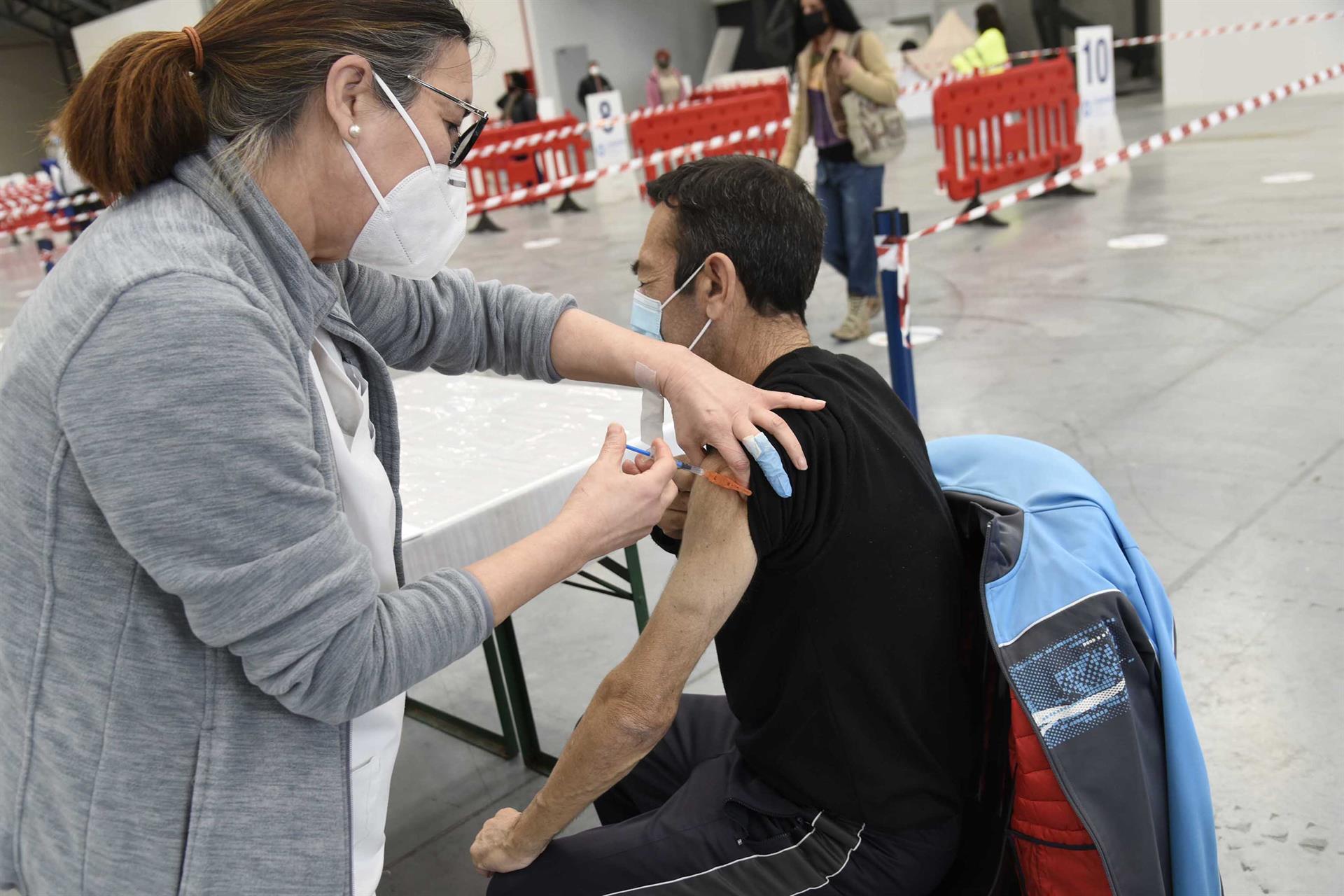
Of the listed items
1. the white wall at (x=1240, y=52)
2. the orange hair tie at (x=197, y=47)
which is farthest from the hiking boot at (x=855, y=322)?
the white wall at (x=1240, y=52)

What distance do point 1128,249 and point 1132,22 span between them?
15.6 metres

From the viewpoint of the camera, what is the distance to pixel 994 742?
1.50 meters

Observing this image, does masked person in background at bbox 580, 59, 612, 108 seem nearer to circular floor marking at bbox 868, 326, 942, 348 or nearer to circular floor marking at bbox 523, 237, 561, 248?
circular floor marking at bbox 523, 237, 561, 248

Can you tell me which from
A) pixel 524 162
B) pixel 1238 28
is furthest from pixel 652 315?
pixel 1238 28

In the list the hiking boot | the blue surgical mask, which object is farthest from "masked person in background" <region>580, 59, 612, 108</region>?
the blue surgical mask

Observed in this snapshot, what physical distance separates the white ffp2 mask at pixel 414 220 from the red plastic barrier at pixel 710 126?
35.0 ft

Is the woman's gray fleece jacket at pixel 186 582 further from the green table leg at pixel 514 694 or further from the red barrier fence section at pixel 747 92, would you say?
the red barrier fence section at pixel 747 92

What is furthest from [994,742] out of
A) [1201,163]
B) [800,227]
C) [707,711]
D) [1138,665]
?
[1201,163]

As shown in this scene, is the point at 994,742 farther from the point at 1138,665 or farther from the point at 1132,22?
the point at 1132,22

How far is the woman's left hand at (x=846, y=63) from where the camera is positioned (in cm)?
531

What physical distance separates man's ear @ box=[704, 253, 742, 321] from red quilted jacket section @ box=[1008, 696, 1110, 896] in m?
0.69

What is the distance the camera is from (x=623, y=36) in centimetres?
2281

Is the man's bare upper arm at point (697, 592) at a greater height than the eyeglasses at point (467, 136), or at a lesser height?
lesser

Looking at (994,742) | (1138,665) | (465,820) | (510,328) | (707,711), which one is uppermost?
(510,328)
